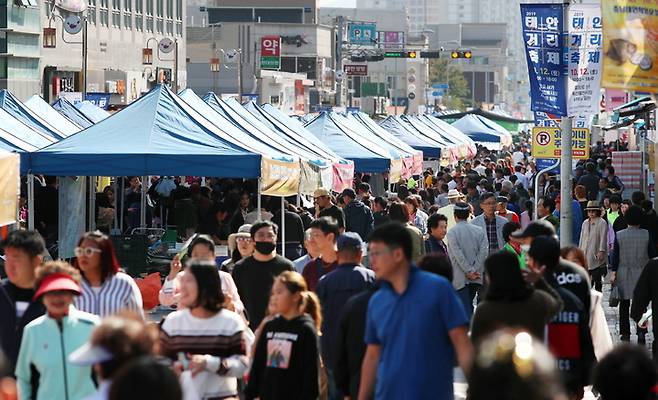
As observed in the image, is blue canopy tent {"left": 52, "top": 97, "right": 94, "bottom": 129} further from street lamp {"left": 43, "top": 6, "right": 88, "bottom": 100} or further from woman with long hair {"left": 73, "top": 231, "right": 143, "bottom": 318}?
woman with long hair {"left": 73, "top": 231, "right": 143, "bottom": 318}

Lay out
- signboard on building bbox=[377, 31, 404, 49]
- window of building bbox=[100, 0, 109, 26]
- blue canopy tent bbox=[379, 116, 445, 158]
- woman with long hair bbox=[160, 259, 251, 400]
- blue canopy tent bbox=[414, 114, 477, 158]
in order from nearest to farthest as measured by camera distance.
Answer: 1. woman with long hair bbox=[160, 259, 251, 400]
2. blue canopy tent bbox=[379, 116, 445, 158]
3. blue canopy tent bbox=[414, 114, 477, 158]
4. window of building bbox=[100, 0, 109, 26]
5. signboard on building bbox=[377, 31, 404, 49]

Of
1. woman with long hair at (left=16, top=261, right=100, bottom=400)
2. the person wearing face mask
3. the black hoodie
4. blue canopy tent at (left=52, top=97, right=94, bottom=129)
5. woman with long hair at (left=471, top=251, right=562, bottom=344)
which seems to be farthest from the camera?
blue canopy tent at (left=52, top=97, right=94, bottom=129)

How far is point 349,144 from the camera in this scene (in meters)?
29.2

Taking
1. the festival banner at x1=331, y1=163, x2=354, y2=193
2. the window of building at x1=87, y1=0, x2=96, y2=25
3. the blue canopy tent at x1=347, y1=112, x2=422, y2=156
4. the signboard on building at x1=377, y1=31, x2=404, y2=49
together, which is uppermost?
the signboard on building at x1=377, y1=31, x2=404, y2=49

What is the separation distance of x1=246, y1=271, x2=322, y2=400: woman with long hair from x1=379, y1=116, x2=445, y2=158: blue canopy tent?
3310 cm

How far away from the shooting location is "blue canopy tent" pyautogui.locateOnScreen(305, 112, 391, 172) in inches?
1096

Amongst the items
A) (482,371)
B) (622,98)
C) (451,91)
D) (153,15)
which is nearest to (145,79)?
(153,15)

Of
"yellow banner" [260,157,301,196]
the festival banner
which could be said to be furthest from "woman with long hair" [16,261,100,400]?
the festival banner

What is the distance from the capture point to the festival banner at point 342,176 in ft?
76.3

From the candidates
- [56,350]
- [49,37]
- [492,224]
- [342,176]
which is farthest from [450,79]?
[56,350]

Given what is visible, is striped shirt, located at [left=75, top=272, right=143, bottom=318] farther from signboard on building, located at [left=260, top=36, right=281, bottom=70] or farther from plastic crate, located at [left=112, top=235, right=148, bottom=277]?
signboard on building, located at [left=260, top=36, right=281, bottom=70]

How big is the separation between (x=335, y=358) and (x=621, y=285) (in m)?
7.34

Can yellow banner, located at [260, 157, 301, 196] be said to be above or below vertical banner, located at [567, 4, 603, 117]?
below

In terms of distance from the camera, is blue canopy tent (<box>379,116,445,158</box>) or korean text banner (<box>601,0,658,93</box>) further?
blue canopy tent (<box>379,116,445,158</box>)
